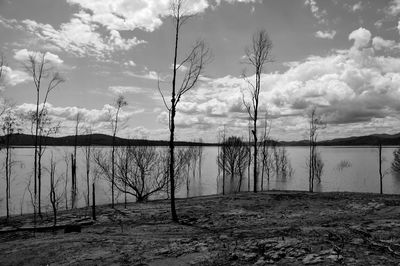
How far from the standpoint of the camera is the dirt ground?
26.2 ft

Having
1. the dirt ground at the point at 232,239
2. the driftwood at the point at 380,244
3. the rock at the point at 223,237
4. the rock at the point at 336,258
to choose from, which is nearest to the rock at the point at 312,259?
the dirt ground at the point at 232,239

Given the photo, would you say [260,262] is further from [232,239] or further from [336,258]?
[232,239]

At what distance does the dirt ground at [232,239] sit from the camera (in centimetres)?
800

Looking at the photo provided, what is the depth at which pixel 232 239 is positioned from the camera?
10047 mm

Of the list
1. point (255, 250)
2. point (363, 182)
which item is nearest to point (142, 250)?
point (255, 250)

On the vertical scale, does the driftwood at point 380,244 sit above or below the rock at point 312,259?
above

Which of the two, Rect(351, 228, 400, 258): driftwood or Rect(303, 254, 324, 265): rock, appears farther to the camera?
Rect(351, 228, 400, 258): driftwood

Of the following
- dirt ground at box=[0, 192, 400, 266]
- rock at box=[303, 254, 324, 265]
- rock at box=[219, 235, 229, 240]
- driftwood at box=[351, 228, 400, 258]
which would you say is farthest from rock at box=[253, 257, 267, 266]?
driftwood at box=[351, 228, 400, 258]

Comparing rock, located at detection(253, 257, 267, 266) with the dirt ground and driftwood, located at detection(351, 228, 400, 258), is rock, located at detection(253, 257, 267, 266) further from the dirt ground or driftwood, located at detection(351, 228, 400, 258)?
driftwood, located at detection(351, 228, 400, 258)

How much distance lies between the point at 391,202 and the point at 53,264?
1589cm

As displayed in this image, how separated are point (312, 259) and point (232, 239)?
3.10 m

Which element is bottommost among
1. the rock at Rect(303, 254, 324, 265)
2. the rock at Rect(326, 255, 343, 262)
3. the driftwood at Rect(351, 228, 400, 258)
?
the rock at Rect(303, 254, 324, 265)

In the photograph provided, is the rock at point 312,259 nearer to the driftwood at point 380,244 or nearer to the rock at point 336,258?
the rock at point 336,258

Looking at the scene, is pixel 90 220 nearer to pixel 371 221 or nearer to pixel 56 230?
pixel 56 230
